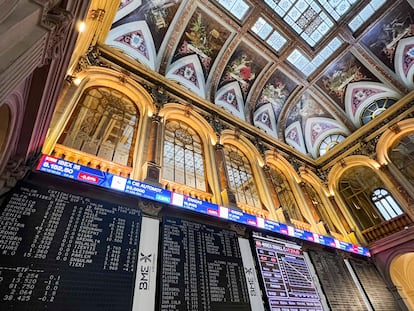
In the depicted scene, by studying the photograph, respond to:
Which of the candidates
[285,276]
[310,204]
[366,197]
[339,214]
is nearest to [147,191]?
[285,276]

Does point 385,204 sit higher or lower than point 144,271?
higher

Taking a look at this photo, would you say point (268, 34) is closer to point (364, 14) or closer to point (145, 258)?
point (364, 14)

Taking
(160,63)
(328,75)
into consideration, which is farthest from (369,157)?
(160,63)

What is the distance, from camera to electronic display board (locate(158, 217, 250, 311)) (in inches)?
150

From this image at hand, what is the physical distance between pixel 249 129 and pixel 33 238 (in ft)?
28.5

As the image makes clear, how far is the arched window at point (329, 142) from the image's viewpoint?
40.8 ft

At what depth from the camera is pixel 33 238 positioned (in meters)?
3.20

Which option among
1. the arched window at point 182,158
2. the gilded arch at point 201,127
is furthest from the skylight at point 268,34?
the arched window at point 182,158

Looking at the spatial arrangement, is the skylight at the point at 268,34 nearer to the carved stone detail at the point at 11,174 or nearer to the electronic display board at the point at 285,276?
the electronic display board at the point at 285,276

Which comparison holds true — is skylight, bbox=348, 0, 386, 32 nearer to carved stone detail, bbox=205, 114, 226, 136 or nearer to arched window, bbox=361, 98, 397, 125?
arched window, bbox=361, 98, 397, 125

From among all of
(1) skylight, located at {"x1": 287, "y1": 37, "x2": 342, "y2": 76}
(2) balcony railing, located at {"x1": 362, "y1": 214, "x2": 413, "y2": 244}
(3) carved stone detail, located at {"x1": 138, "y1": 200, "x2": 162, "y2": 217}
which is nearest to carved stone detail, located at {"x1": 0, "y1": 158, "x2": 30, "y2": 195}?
(3) carved stone detail, located at {"x1": 138, "y1": 200, "x2": 162, "y2": 217}

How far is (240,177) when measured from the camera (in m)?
8.45

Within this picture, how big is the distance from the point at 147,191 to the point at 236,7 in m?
8.96

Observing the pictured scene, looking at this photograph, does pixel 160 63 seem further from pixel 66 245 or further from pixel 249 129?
pixel 66 245
